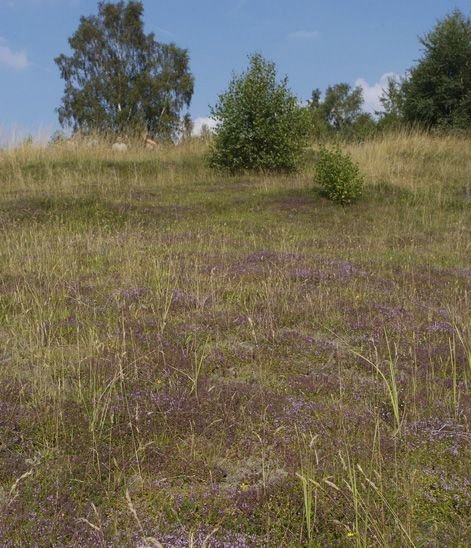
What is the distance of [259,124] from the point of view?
68.6ft

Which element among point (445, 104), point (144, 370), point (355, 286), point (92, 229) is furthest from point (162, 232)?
point (445, 104)

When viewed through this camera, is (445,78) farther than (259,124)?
Yes

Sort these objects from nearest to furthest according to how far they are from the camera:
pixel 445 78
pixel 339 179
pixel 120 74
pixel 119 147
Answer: pixel 339 179
pixel 119 147
pixel 445 78
pixel 120 74

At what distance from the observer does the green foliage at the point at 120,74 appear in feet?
155

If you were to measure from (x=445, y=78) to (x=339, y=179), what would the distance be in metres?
16.0

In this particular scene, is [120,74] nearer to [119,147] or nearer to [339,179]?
[119,147]

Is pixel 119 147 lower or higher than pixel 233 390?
higher

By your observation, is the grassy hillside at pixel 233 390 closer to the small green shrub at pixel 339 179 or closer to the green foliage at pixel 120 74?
the small green shrub at pixel 339 179

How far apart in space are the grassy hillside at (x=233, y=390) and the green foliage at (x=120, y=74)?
37166 mm

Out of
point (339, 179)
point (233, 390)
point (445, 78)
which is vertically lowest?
point (233, 390)

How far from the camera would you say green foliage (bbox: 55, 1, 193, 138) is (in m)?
47.3

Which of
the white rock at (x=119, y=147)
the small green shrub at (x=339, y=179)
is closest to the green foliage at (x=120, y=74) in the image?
the white rock at (x=119, y=147)

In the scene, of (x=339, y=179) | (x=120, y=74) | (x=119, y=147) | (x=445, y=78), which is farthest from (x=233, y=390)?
(x=120, y=74)

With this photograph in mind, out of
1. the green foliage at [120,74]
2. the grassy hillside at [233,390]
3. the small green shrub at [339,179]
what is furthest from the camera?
the green foliage at [120,74]
